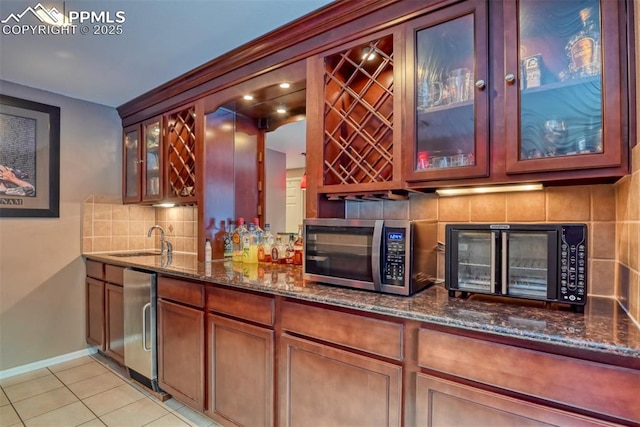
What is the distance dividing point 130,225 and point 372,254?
286 cm

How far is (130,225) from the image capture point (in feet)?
11.0

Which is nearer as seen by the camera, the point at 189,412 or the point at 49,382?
the point at 189,412

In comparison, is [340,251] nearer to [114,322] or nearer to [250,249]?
[250,249]

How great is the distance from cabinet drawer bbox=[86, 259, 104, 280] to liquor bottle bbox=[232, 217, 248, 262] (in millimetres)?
1204

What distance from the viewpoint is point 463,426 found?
1.12 meters

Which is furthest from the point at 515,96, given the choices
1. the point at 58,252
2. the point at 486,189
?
the point at 58,252

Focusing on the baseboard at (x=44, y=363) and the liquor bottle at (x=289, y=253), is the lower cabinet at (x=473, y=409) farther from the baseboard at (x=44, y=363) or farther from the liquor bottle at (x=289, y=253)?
the baseboard at (x=44, y=363)

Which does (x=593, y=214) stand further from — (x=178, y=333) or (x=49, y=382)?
(x=49, y=382)

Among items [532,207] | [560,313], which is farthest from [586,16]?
[560,313]

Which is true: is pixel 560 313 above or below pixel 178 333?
above

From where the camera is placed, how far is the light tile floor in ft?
6.64


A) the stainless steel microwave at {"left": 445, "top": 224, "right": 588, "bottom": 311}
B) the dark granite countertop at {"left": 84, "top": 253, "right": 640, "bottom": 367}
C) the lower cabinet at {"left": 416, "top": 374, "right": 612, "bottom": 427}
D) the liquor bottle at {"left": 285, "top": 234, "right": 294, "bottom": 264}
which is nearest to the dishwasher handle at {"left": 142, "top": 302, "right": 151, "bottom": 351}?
the dark granite countertop at {"left": 84, "top": 253, "right": 640, "bottom": 367}

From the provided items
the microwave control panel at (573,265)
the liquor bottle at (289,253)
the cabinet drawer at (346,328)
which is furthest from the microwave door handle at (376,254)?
the liquor bottle at (289,253)

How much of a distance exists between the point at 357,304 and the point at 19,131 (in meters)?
3.13
